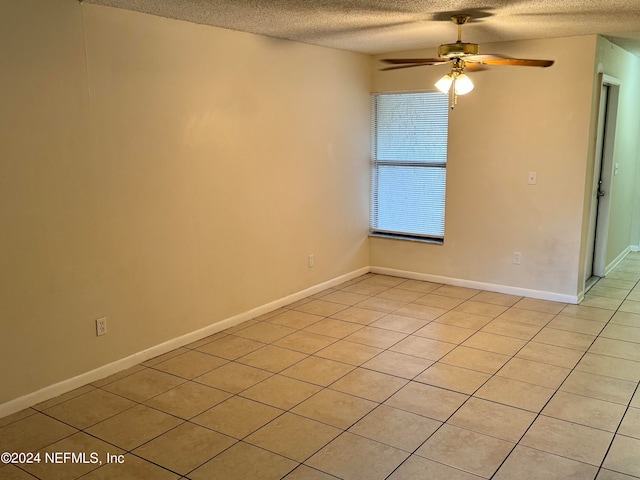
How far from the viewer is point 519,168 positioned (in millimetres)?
5031

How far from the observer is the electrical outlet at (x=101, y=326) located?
3469mm

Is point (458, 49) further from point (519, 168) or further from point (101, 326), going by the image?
point (101, 326)

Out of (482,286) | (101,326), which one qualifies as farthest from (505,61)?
(101,326)

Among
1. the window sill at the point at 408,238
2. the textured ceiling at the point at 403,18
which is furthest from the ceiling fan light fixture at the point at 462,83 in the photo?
the window sill at the point at 408,238

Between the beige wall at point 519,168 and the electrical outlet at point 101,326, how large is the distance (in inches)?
133

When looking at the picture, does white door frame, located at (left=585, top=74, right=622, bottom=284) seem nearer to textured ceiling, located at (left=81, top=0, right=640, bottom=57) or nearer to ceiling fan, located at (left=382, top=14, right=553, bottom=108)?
textured ceiling, located at (left=81, top=0, right=640, bottom=57)

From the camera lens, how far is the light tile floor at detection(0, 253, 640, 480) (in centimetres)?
257

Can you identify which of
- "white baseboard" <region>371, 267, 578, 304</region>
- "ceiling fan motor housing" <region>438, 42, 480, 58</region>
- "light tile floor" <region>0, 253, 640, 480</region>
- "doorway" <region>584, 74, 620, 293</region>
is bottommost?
"light tile floor" <region>0, 253, 640, 480</region>

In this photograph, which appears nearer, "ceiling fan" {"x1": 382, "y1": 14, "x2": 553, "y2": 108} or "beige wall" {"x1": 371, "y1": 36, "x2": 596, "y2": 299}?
"ceiling fan" {"x1": 382, "y1": 14, "x2": 553, "y2": 108}

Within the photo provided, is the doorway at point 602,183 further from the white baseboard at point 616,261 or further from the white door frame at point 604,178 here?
the white baseboard at point 616,261

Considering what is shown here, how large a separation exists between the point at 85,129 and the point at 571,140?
3.86 metres

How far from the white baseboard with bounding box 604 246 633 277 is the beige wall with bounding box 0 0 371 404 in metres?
3.23

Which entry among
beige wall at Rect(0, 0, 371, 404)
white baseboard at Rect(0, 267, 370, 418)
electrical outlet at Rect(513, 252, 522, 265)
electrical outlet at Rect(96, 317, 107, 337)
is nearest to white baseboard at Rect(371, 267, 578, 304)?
electrical outlet at Rect(513, 252, 522, 265)

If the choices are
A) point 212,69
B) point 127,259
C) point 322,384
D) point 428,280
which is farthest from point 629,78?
point 127,259
